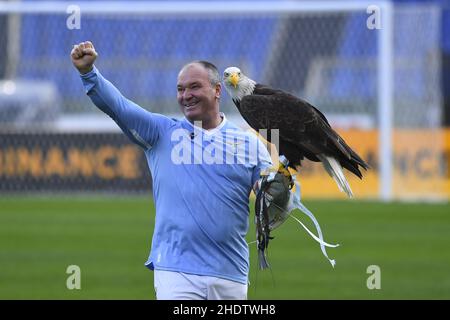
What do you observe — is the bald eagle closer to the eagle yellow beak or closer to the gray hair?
the eagle yellow beak

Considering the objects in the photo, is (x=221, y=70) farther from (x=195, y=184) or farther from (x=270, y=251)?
(x=195, y=184)

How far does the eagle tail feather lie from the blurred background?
10.7 m

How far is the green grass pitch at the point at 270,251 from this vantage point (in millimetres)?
11945

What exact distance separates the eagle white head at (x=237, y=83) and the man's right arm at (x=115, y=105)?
30.8 inches

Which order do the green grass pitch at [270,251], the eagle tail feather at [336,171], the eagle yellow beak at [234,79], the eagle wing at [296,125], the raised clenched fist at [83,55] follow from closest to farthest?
the raised clenched fist at [83,55] < the eagle tail feather at [336,171] < the eagle wing at [296,125] < the eagle yellow beak at [234,79] < the green grass pitch at [270,251]

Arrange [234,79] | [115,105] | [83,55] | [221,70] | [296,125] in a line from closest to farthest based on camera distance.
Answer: [83,55] → [115,105] → [296,125] → [234,79] → [221,70]

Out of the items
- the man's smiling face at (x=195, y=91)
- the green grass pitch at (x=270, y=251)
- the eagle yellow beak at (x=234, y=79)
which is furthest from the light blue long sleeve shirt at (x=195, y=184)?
the green grass pitch at (x=270, y=251)

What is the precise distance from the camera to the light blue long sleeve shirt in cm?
654

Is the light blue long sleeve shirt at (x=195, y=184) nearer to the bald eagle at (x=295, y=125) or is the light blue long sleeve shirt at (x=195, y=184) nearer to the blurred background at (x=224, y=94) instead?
the bald eagle at (x=295, y=125)

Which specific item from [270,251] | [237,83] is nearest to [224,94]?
[270,251]

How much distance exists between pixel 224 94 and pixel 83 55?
48.4 ft

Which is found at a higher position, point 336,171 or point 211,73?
point 211,73

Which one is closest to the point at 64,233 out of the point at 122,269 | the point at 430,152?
the point at 122,269

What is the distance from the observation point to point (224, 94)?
20953mm
